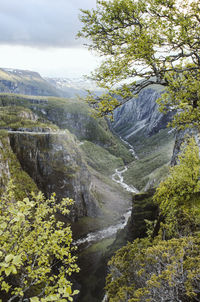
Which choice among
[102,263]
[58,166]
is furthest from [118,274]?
[58,166]

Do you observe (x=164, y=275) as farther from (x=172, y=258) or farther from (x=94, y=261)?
(x=94, y=261)

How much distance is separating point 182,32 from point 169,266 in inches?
422

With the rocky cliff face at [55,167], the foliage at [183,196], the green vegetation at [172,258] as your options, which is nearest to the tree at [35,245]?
the green vegetation at [172,258]

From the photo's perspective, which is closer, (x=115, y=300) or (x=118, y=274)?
(x=115, y=300)

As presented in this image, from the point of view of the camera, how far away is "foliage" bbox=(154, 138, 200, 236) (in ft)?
49.0

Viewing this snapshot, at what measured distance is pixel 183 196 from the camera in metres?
16.8

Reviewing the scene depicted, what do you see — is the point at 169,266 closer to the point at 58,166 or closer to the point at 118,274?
the point at 118,274

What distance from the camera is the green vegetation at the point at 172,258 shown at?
31.5 feet

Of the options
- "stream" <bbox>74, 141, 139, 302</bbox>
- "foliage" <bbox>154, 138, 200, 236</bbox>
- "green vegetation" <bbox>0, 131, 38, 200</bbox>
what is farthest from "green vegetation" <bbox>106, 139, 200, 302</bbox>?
"green vegetation" <bbox>0, 131, 38, 200</bbox>

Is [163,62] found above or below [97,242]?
above

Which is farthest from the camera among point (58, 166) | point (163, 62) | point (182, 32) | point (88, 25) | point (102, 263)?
point (58, 166)

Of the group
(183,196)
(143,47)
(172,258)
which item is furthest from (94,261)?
(143,47)

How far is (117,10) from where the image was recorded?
9.53 m

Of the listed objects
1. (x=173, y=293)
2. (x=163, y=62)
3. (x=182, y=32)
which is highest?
(x=182, y=32)
